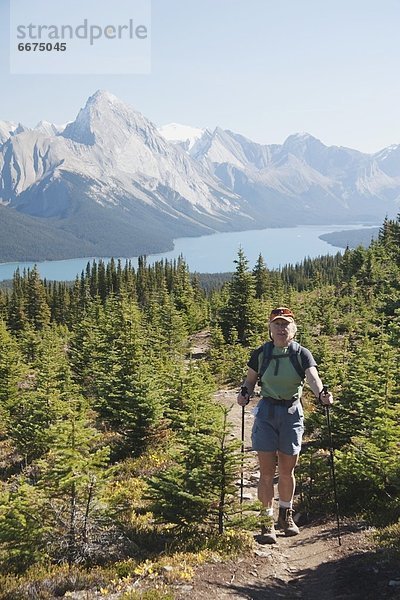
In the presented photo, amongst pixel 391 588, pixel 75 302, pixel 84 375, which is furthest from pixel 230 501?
pixel 75 302

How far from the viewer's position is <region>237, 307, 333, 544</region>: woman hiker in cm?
797

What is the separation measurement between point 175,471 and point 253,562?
187cm

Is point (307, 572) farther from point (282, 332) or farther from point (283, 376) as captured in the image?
point (282, 332)

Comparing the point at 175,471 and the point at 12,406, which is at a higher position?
the point at 175,471

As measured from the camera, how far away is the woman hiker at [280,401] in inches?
314

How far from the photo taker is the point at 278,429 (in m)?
8.12

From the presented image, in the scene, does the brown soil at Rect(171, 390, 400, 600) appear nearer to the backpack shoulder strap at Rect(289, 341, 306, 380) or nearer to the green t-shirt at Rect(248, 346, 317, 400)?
the green t-shirt at Rect(248, 346, 317, 400)

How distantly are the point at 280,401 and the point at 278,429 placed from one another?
0.48 m

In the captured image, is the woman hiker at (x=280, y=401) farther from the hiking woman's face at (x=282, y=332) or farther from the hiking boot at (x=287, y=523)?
the hiking boot at (x=287, y=523)

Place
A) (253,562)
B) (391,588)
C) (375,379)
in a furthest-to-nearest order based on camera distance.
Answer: (375,379) < (253,562) < (391,588)

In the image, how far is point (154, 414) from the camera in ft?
49.7

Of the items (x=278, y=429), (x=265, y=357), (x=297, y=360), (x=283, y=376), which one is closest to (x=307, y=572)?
(x=278, y=429)

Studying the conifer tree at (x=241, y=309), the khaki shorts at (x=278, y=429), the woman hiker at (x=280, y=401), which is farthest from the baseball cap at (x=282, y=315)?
the conifer tree at (x=241, y=309)

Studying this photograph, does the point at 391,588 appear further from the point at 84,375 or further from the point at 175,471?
the point at 84,375
